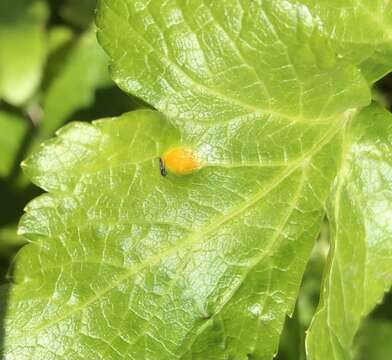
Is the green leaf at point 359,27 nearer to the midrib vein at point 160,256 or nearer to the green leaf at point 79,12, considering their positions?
the midrib vein at point 160,256

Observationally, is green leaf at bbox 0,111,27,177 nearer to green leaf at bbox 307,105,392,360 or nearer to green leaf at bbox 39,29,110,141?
green leaf at bbox 39,29,110,141

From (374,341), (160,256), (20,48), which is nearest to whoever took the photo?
(160,256)

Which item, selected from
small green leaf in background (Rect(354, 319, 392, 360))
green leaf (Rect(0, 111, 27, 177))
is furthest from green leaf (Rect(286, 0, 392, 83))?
green leaf (Rect(0, 111, 27, 177))

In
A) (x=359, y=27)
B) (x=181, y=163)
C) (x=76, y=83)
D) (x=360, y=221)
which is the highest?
(x=359, y=27)

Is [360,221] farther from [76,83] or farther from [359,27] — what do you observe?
[76,83]

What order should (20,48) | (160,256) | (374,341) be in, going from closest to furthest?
(160,256) < (374,341) < (20,48)

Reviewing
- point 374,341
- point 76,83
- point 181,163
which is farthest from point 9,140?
point 374,341

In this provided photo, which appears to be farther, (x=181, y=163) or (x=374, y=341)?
(x=374, y=341)
